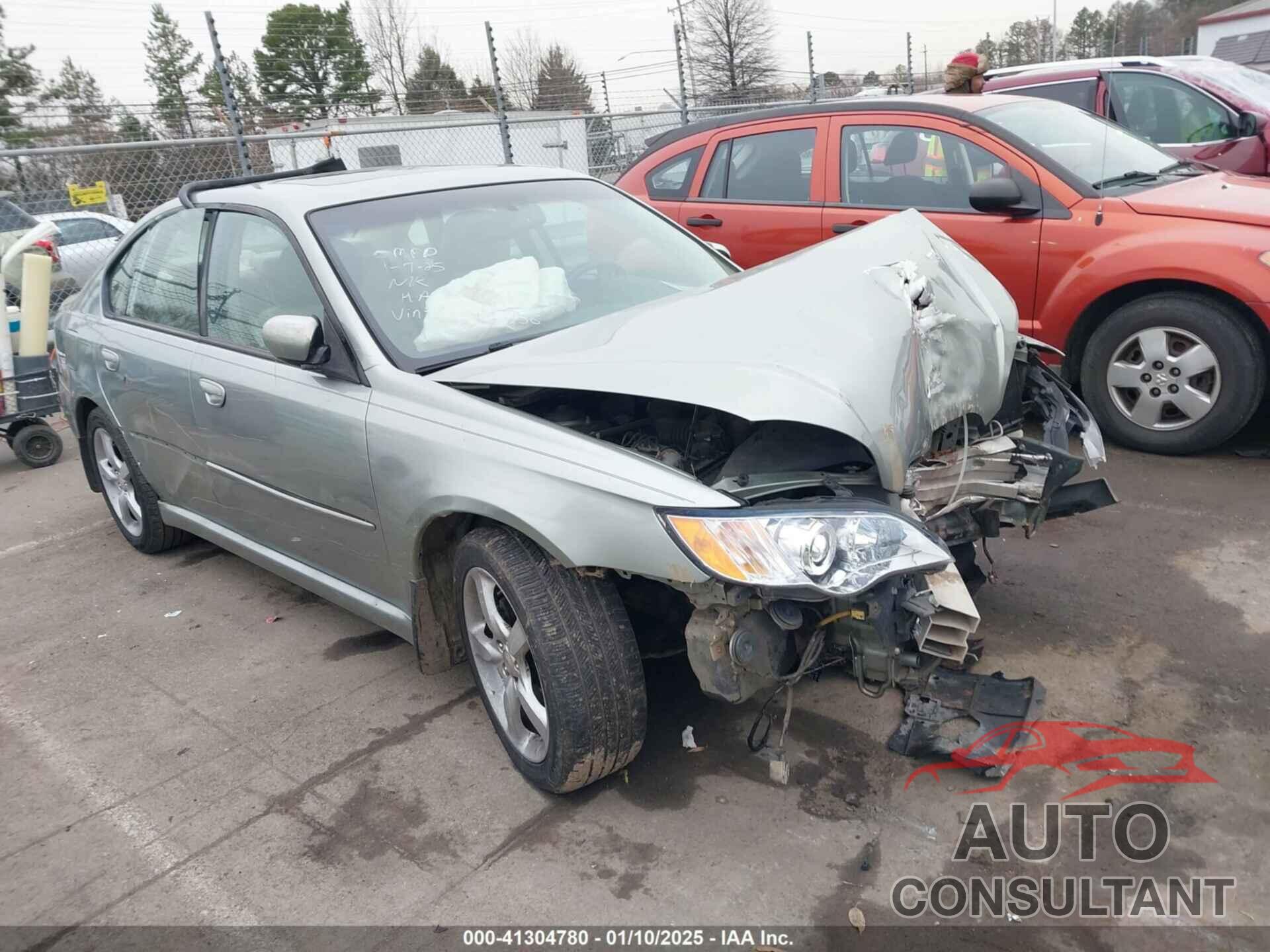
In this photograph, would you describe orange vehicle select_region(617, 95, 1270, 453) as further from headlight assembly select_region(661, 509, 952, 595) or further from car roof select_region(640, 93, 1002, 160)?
headlight assembly select_region(661, 509, 952, 595)

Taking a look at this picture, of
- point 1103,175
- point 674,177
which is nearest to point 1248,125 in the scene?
point 1103,175

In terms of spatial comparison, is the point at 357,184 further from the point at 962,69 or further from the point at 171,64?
the point at 171,64

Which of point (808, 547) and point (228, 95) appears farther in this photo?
point (228, 95)

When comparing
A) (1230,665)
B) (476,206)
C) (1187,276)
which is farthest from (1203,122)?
(476,206)

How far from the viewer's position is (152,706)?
363cm

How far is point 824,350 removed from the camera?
Result: 2633 mm

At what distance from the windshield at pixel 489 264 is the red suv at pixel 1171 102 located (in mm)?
5867

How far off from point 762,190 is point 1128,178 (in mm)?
2072

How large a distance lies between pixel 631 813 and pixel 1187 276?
3.81 m

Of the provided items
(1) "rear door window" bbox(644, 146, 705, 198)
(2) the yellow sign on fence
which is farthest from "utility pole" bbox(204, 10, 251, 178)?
(1) "rear door window" bbox(644, 146, 705, 198)

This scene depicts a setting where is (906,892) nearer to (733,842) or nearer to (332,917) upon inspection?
(733,842)

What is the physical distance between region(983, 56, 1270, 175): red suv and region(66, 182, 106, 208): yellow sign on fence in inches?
309

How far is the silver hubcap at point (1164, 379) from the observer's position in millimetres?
4797

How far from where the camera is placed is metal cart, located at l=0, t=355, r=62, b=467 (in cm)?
679
